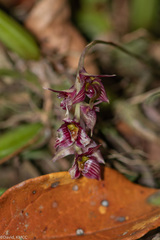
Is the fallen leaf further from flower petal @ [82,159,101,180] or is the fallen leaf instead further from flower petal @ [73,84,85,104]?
flower petal @ [73,84,85,104]

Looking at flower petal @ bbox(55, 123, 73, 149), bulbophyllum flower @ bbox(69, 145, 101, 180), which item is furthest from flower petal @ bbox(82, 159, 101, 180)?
flower petal @ bbox(55, 123, 73, 149)

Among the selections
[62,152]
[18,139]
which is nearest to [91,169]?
[62,152]

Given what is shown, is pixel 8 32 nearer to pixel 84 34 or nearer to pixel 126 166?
pixel 84 34

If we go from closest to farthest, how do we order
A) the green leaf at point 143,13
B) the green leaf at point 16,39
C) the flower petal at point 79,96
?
the flower petal at point 79,96
the green leaf at point 16,39
the green leaf at point 143,13

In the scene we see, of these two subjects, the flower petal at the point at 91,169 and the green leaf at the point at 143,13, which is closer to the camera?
the flower petal at the point at 91,169

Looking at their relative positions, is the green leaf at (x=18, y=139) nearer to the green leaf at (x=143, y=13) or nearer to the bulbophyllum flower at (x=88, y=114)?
the bulbophyllum flower at (x=88, y=114)

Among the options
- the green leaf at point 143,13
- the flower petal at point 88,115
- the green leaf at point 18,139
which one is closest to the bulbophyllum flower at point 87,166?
the flower petal at point 88,115

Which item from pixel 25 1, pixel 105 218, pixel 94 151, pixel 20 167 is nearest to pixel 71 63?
pixel 25 1
